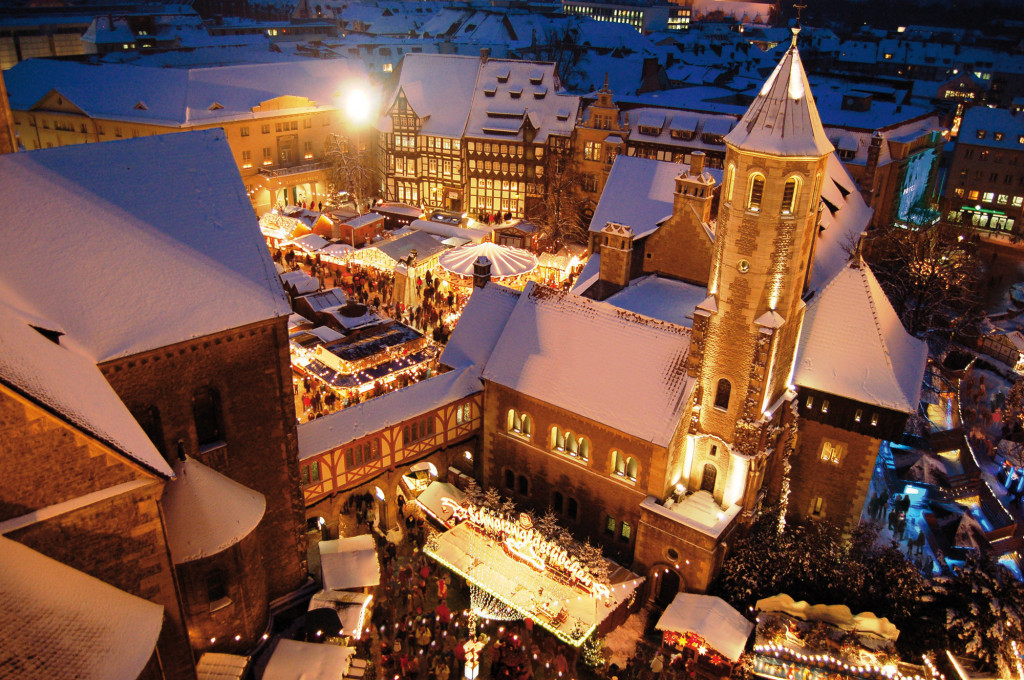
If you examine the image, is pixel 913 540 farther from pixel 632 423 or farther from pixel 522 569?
pixel 522 569

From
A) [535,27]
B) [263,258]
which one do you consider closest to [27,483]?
[263,258]

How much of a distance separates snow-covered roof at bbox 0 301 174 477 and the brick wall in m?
1.43

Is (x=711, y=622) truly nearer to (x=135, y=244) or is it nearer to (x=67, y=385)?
(x=67, y=385)

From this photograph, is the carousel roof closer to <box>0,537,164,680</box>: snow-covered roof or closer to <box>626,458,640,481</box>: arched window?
<box>626,458,640,481</box>: arched window

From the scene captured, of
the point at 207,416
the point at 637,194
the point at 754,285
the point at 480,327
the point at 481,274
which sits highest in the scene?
the point at 754,285

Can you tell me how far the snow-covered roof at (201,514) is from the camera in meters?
20.9

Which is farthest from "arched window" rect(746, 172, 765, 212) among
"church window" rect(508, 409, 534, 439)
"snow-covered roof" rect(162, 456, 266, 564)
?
"snow-covered roof" rect(162, 456, 266, 564)

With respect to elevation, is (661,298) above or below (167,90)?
below

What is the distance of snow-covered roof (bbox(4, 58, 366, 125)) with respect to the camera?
6694 cm

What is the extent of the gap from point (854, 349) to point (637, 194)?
16195 mm

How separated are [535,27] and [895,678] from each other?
98.3 metres

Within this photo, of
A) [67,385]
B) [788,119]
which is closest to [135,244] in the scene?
[67,385]

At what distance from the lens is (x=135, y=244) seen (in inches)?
864

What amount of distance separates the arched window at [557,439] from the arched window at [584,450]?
81 centimetres
